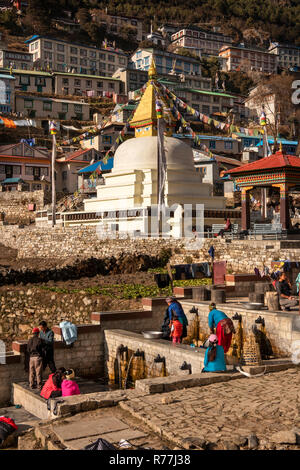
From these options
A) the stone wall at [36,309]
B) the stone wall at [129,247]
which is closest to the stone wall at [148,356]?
the stone wall at [36,309]

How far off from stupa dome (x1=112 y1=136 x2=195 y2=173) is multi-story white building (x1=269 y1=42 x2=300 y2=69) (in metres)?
105

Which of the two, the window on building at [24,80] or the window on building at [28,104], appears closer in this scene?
the window on building at [28,104]

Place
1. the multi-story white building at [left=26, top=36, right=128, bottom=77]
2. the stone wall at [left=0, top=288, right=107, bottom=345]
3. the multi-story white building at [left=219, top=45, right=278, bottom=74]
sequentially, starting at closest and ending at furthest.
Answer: the stone wall at [left=0, top=288, right=107, bottom=345], the multi-story white building at [left=26, top=36, right=128, bottom=77], the multi-story white building at [left=219, top=45, right=278, bottom=74]

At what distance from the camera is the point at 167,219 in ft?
90.7

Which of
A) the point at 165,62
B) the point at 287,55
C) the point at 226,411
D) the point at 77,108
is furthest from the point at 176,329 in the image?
the point at 287,55

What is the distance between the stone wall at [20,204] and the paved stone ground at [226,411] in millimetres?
37515

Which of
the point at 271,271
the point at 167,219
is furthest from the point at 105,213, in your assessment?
the point at 271,271

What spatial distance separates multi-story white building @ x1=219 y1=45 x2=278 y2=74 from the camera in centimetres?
11944

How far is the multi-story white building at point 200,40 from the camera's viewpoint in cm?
12369

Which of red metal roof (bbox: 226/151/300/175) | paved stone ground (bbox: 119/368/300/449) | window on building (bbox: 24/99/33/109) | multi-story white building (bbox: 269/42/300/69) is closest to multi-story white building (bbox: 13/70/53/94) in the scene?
window on building (bbox: 24/99/33/109)

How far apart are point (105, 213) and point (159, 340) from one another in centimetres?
1910

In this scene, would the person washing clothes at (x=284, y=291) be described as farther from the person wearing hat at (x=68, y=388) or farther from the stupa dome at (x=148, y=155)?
the stupa dome at (x=148, y=155)

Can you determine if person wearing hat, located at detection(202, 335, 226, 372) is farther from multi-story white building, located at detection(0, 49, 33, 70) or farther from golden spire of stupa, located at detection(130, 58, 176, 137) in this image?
→ multi-story white building, located at detection(0, 49, 33, 70)

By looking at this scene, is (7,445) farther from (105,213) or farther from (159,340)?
(105,213)
